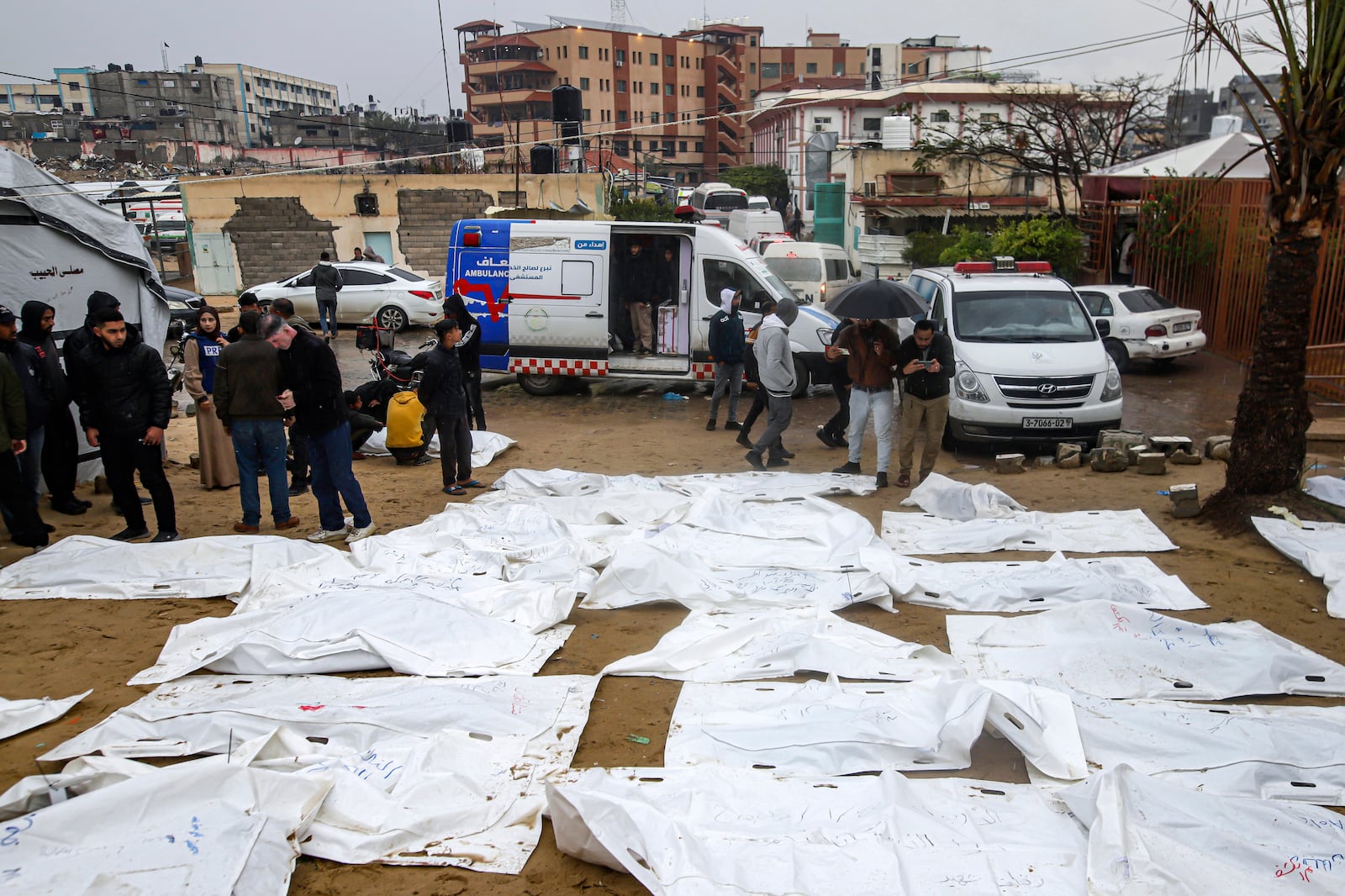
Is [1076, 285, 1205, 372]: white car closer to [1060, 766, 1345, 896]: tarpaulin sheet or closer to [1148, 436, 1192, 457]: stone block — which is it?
[1148, 436, 1192, 457]: stone block

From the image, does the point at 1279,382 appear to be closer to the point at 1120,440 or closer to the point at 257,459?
the point at 1120,440

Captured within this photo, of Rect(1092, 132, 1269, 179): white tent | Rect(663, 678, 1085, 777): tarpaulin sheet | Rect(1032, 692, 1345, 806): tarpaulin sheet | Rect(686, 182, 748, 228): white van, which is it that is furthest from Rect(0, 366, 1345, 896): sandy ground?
Rect(686, 182, 748, 228): white van

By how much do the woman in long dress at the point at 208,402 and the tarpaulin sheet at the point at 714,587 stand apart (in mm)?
4753

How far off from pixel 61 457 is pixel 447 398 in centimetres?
328

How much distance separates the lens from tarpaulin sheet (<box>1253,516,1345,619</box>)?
18.8 ft

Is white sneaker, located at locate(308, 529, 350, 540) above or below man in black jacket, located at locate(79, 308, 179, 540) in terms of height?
below

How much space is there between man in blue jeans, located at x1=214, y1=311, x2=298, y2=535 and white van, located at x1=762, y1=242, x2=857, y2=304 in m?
14.4

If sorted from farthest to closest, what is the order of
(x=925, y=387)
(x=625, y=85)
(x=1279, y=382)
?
1. (x=625, y=85)
2. (x=925, y=387)
3. (x=1279, y=382)

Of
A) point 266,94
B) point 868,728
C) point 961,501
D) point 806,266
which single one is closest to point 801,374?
point 961,501

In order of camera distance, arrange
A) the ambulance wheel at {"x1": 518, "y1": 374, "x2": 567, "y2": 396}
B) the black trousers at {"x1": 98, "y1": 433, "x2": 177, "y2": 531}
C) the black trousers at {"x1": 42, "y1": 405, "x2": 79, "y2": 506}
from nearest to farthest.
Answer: the black trousers at {"x1": 98, "y1": 433, "x2": 177, "y2": 531}, the black trousers at {"x1": 42, "y1": 405, "x2": 79, "y2": 506}, the ambulance wheel at {"x1": 518, "y1": 374, "x2": 567, "y2": 396}

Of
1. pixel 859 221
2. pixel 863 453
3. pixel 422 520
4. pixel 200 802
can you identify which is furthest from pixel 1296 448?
pixel 859 221

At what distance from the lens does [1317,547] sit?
6.30 meters

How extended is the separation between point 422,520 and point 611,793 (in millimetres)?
4942

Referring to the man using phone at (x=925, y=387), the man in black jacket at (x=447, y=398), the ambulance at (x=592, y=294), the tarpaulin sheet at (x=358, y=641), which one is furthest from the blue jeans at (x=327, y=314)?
the tarpaulin sheet at (x=358, y=641)
